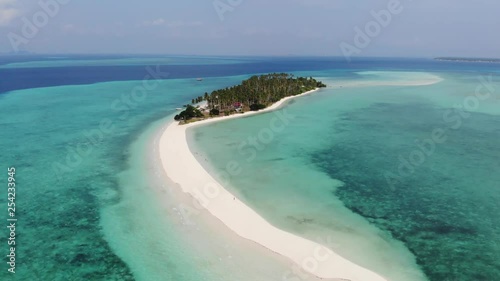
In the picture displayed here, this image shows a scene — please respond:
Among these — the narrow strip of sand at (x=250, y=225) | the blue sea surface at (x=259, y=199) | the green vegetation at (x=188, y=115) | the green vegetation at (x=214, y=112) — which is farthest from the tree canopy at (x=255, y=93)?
the narrow strip of sand at (x=250, y=225)

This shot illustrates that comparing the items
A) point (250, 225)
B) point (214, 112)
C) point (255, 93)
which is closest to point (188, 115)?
point (214, 112)

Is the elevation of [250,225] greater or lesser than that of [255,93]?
lesser

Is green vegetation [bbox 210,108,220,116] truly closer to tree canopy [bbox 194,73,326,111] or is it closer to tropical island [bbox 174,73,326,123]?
tropical island [bbox 174,73,326,123]

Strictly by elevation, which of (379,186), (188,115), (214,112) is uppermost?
(214,112)

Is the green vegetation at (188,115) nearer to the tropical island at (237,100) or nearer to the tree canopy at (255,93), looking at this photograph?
the tropical island at (237,100)

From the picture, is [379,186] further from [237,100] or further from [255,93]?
[255,93]
